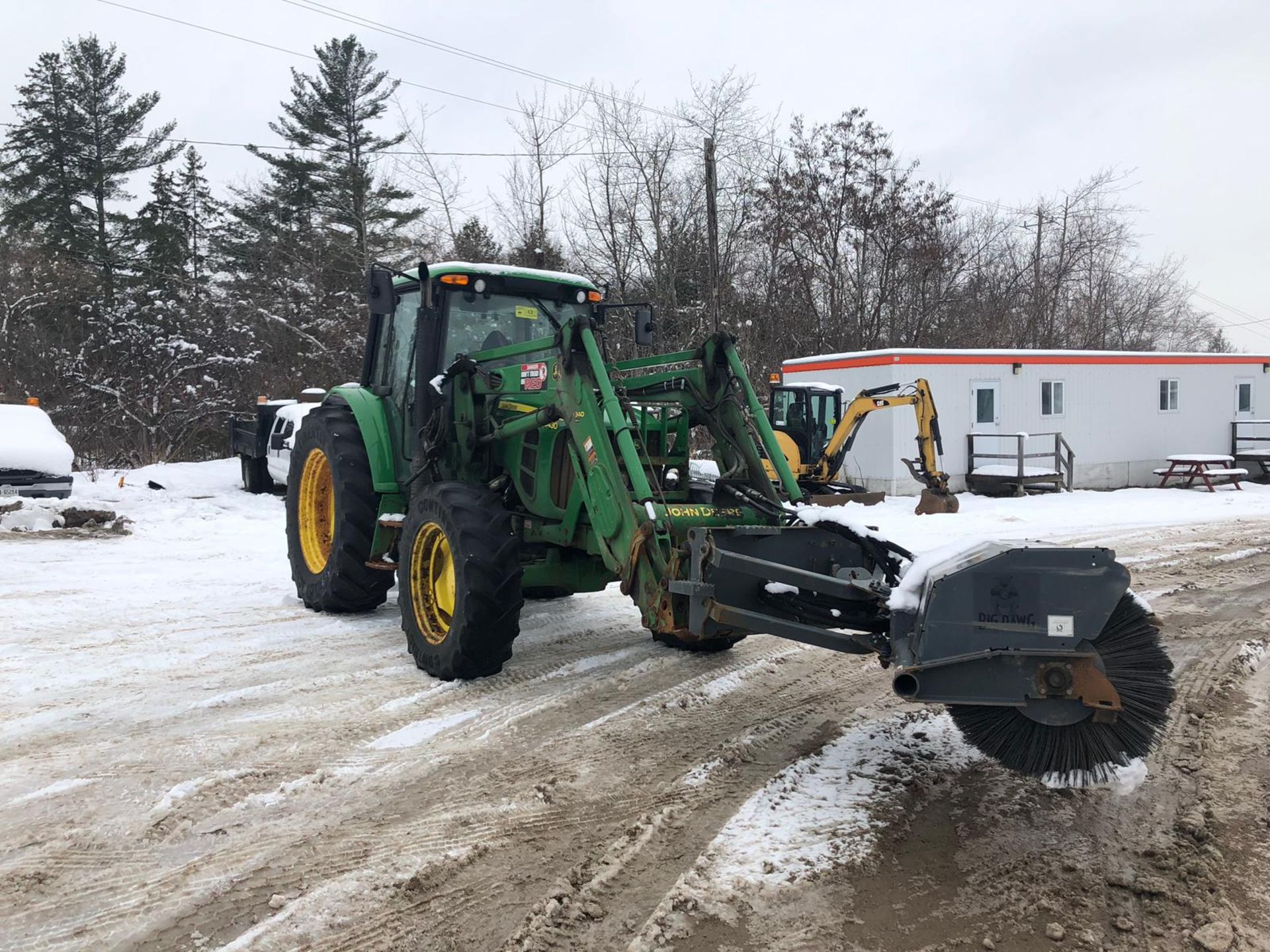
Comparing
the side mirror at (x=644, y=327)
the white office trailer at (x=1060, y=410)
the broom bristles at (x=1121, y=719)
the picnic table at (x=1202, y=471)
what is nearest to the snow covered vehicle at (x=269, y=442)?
the side mirror at (x=644, y=327)

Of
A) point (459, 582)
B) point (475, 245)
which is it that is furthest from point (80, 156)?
point (459, 582)

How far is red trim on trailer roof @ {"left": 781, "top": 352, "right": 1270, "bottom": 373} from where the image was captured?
1925cm

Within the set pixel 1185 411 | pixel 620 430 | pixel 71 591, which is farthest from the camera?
pixel 1185 411

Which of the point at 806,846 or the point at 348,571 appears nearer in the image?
the point at 806,846

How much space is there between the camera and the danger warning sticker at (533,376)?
18.2 feet

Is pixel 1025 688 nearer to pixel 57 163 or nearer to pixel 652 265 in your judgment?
pixel 652 265

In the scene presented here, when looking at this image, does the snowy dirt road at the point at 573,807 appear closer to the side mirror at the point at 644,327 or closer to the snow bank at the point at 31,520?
the side mirror at the point at 644,327

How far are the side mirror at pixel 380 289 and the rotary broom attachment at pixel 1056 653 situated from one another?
3997 millimetres

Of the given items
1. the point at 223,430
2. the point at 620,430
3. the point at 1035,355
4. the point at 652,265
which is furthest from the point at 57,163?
the point at 620,430

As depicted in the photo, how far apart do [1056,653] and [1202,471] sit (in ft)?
66.3

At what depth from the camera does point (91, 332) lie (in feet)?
84.3

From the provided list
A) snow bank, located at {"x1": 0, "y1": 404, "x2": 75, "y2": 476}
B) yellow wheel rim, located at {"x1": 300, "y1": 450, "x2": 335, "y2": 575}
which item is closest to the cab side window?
yellow wheel rim, located at {"x1": 300, "y1": 450, "x2": 335, "y2": 575}

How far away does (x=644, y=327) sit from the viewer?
6836 mm

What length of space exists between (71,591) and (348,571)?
2.89 m
